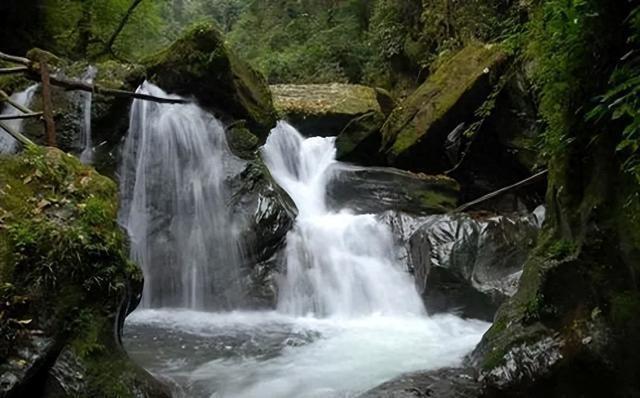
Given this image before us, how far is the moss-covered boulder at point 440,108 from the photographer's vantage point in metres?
9.78

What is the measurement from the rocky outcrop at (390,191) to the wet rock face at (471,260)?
1308 millimetres

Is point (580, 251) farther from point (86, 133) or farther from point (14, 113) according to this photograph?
point (14, 113)

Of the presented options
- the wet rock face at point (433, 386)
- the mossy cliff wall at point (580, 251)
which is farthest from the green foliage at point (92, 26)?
the wet rock face at point (433, 386)

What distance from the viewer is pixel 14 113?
8.49 m

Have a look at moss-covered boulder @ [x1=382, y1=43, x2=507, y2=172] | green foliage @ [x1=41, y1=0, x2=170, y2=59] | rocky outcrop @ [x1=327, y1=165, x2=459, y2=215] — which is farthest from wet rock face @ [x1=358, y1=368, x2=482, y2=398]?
green foliage @ [x1=41, y1=0, x2=170, y2=59]

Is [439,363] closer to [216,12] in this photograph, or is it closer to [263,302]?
[263,302]

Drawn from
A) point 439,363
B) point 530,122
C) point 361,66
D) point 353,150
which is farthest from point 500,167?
point 361,66

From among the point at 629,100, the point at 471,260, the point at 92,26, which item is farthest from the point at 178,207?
the point at 92,26

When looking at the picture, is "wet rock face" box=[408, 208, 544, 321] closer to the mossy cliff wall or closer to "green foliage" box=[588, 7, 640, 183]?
the mossy cliff wall

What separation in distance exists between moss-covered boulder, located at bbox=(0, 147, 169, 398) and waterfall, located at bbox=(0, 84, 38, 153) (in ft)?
12.6

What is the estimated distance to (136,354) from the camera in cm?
580

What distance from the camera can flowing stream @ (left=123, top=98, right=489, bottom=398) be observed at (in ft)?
17.4

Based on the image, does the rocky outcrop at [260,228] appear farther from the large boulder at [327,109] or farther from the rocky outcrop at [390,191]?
the large boulder at [327,109]

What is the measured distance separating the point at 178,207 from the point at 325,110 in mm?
5591
